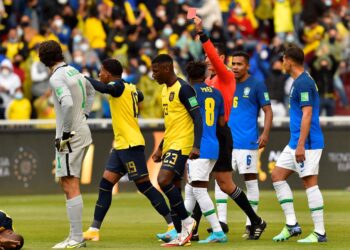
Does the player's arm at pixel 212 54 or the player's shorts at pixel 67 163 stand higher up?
the player's arm at pixel 212 54

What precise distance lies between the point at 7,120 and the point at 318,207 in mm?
11381

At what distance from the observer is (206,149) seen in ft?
48.0

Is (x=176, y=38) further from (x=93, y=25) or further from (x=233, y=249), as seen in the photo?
(x=233, y=249)

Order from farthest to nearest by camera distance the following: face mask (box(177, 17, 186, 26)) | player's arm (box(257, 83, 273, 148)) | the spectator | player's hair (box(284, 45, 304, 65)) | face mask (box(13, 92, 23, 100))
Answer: face mask (box(177, 17, 186, 26)), the spectator, face mask (box(13, 92, 23, 100)), player's arm (box(257, 83, 273, 148)), player's hair (box(284, 45, 304, 65))

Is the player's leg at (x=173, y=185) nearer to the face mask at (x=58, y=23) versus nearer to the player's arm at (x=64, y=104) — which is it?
the player's arm at (x=64, y=104)

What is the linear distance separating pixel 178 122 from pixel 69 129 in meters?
1.43

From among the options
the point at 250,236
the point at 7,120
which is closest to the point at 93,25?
the point at 7,120

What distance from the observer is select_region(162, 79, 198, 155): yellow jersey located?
14.4 m

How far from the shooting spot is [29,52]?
28.0 metres

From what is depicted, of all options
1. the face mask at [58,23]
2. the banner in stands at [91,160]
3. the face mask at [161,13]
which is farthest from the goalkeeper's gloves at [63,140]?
the face mask at [161,13]

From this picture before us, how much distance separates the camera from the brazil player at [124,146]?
48.7 ft

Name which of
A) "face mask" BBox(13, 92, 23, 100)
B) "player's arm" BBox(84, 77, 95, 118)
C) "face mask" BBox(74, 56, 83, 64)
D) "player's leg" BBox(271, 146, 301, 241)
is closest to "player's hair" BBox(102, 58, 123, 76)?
"player's arm" BBox(84, 77, 95, 118)

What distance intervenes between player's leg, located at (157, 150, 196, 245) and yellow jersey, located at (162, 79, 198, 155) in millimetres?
105

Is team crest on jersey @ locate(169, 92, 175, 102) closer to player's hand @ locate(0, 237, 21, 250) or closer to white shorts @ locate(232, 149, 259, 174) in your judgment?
white shorts @ locate(232, 149, 259, 174)
